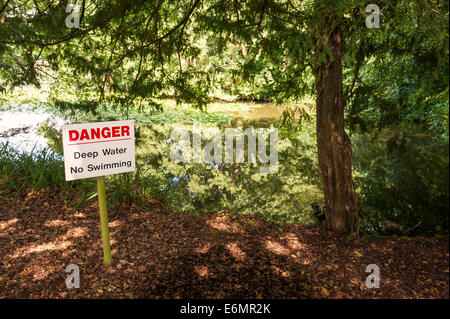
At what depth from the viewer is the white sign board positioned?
90.3 inches

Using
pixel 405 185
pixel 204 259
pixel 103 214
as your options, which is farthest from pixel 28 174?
pixel 405 185

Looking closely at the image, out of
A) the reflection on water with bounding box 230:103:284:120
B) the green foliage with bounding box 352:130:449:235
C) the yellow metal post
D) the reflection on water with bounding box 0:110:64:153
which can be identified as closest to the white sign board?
the yellow metal post

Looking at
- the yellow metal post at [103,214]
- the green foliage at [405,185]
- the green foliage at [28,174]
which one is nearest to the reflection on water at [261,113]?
the green foliage at [405,185]

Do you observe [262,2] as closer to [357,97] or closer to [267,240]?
[357,97]

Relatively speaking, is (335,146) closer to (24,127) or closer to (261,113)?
(24,127)

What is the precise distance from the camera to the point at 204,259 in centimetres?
292

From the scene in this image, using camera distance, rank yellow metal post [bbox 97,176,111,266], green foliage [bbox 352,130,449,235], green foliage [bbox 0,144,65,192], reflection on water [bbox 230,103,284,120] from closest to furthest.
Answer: green foliage [bbox 352,130,449,235]
yellow metal post [bbox 97,176,111,266]
green foliage [bbox 0,144,65,192]
reflection on water [bbox 230,103,284,120]

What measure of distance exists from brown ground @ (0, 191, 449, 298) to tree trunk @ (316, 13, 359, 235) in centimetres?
26

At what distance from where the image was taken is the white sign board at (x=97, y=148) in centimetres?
229

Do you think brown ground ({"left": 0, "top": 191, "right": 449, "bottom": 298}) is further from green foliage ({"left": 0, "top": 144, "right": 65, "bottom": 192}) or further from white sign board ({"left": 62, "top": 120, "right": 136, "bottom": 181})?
white sign board ({"left": 62, "top": 120, "right": 136, "bottom": 181})

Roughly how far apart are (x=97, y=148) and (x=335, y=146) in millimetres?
2353

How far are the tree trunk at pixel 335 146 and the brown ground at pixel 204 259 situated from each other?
0.84 ft

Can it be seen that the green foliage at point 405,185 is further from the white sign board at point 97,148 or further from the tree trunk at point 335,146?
the white sign board at point 97,148
